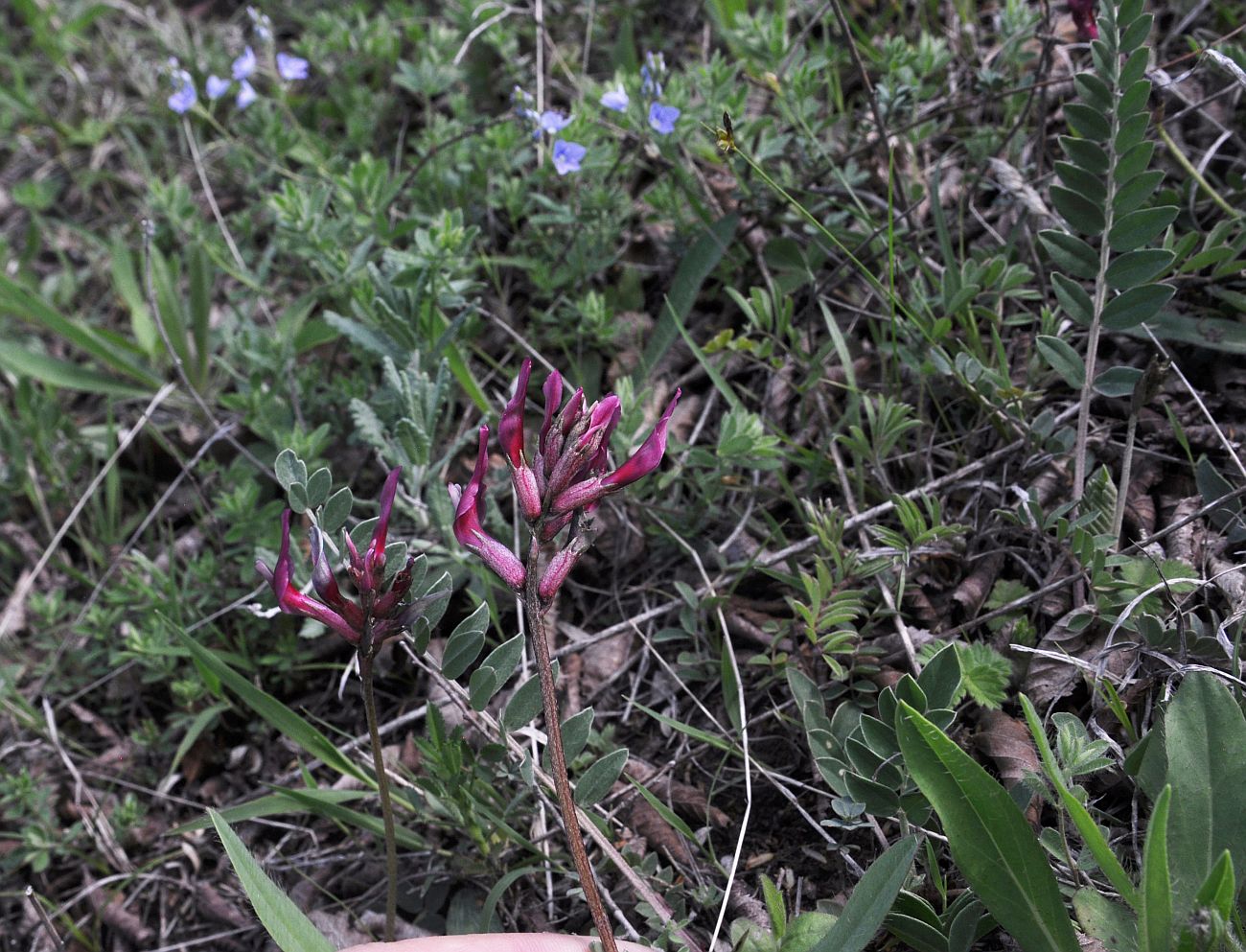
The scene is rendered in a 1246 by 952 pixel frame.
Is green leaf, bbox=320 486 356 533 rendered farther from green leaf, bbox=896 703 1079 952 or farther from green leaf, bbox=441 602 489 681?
green leaf, bbox=896 703 1079 952

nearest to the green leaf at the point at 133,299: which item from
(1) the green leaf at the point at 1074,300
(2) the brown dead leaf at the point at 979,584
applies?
(2) the brown dead leaf at the point at 979,584

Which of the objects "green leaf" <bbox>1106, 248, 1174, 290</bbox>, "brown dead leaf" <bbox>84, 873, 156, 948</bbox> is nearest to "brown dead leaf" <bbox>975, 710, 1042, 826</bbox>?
"green leaf" <bbox>1106, 248, 1174, 290</bbox>

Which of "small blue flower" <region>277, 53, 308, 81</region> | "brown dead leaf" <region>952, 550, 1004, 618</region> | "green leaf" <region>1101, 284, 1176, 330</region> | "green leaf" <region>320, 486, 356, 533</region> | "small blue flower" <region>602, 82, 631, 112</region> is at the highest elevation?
"small blue flower" <region>277, 53, 308, 81</region>

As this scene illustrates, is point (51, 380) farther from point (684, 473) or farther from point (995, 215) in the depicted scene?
point (995, 215)

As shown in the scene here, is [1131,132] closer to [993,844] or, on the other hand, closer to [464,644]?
[993,844]

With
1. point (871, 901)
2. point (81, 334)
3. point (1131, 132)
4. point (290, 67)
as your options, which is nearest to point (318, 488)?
point (871, 901)

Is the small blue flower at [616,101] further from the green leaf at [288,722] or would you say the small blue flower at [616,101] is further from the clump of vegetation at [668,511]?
the green leaf at [288,722]
